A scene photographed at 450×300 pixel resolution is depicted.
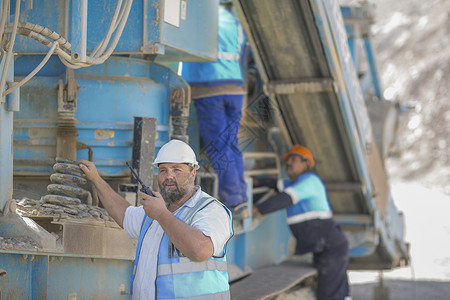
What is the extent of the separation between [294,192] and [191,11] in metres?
2.17

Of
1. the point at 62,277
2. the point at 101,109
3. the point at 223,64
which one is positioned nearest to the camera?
the point at 62,277

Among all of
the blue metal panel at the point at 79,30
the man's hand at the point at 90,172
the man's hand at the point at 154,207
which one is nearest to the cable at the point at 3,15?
the blue metal panel at the point at 79,30

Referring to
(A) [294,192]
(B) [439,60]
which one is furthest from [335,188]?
(B) [439,60]

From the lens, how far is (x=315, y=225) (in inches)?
244

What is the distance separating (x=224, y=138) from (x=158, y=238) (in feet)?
6.20

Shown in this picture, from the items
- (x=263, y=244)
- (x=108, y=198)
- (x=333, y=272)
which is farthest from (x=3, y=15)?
(x=333, y=272)

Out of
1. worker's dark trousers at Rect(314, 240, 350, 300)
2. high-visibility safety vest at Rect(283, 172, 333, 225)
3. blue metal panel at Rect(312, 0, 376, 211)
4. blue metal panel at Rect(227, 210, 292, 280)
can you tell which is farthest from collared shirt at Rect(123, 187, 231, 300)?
worker's dark trousers at Rect(314, 240, 350, 300)

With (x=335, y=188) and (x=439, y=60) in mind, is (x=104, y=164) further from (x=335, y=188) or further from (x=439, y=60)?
(x=439, y=60)

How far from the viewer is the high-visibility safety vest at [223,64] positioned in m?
5.05

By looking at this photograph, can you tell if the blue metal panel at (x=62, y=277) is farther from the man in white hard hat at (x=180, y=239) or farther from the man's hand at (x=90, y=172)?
the man in white hard hat at (x=180, y=239)

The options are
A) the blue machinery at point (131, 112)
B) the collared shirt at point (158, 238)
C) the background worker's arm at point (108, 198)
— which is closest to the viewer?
the collared shirt at point (158, 238)

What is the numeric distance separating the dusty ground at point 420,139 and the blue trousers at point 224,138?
4306 mm

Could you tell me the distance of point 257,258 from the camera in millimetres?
6039

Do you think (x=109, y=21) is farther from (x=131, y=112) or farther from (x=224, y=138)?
(x=224, y=138)
